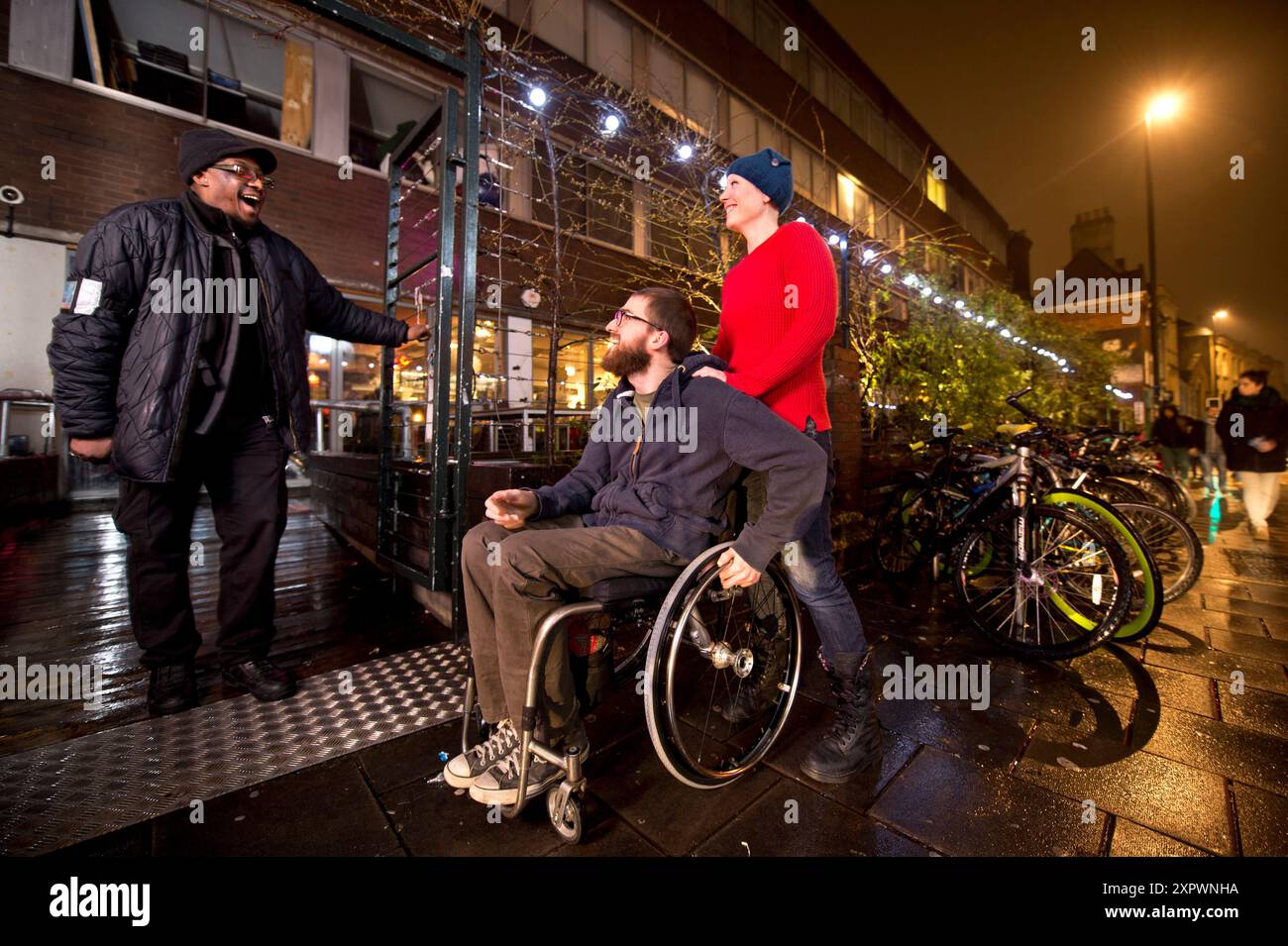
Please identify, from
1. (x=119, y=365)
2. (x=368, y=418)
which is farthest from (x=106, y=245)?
(x=368, y=418)

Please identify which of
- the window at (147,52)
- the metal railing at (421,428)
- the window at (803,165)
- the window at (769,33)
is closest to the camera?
the metal railing at (421,428)

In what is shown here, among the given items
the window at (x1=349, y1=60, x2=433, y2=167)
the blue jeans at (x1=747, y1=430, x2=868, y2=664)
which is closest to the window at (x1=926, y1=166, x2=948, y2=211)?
the window at (x1=349, y1=60, x2=433, y2=167)

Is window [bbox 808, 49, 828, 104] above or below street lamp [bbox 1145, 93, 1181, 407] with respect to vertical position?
above

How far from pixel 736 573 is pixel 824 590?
0.56 metres

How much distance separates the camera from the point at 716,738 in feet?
6.73

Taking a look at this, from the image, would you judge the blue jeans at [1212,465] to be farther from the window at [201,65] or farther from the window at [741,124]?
the window at [201,65]

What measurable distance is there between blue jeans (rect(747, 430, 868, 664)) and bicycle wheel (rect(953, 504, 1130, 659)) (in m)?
1.24

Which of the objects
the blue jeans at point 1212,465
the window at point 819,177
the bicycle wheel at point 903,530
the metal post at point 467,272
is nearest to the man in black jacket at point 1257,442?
the blue jeans at point 1212,465

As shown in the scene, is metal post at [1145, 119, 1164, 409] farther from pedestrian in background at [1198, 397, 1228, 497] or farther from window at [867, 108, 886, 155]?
window at [867, 108, 886, 155]

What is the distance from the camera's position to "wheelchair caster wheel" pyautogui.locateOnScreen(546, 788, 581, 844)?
1.47m

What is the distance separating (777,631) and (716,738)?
47cm

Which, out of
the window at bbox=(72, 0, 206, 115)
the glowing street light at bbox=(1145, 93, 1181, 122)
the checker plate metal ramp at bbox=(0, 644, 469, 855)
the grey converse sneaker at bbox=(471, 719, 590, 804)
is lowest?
the checker plate metal ramp at bbox=(0, 644, 469, 855)

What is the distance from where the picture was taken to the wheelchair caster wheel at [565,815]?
147 cm

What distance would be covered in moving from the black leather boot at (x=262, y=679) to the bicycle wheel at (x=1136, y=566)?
12.7ft
